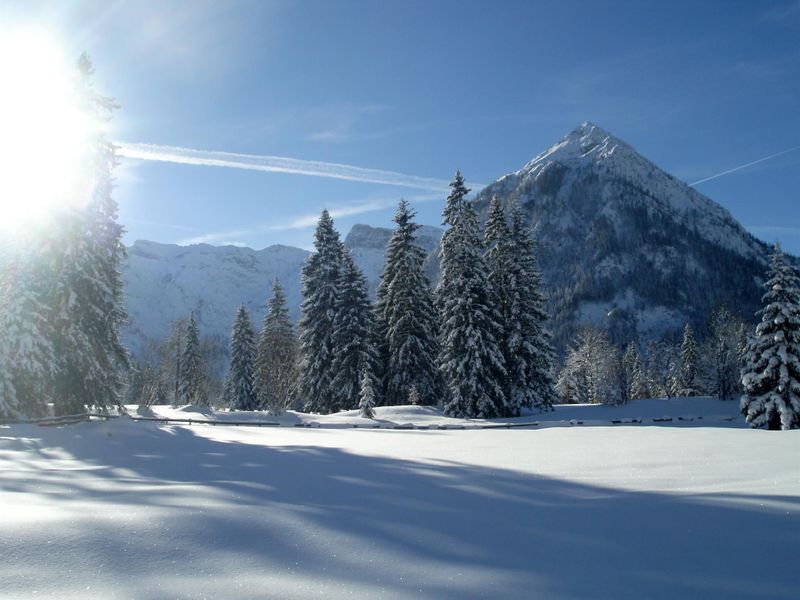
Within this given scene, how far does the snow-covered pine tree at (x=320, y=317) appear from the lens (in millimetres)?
40656

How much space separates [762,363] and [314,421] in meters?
24.3

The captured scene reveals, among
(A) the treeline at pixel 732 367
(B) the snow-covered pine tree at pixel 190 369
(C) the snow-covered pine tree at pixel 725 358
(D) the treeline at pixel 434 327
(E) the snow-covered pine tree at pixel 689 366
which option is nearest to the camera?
(A) the treeline at pixel 732 367

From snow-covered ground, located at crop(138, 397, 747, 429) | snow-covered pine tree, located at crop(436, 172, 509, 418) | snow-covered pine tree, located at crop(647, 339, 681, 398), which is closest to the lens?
snow-covered ground, located at crop(138, 397, 747, 429)

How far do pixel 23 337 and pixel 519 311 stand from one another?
91.2ft

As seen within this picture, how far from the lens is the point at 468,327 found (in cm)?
3309

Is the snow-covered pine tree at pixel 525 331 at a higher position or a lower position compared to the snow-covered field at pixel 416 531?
higher

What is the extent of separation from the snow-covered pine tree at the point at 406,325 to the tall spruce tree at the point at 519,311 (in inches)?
228

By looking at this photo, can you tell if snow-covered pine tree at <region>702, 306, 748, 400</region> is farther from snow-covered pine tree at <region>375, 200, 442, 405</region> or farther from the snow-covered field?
the snow-covered field

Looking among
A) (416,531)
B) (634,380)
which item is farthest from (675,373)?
(416,531)

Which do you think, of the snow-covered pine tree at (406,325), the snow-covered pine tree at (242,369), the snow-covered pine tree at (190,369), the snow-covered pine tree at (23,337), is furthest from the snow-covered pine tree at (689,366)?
the snow-covered pine tree at (23,337)

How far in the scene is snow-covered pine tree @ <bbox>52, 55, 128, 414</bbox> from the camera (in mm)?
22797

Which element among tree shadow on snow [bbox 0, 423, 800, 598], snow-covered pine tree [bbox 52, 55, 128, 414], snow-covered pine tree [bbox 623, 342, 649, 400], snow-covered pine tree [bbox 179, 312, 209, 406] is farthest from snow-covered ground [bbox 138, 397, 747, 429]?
snow-covered pine tree [bbox 623, 342, 649, 400]

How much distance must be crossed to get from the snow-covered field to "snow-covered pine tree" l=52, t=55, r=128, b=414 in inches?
619

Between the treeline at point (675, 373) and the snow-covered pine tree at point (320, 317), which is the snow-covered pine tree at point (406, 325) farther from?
the treeline at point (675, 373)
